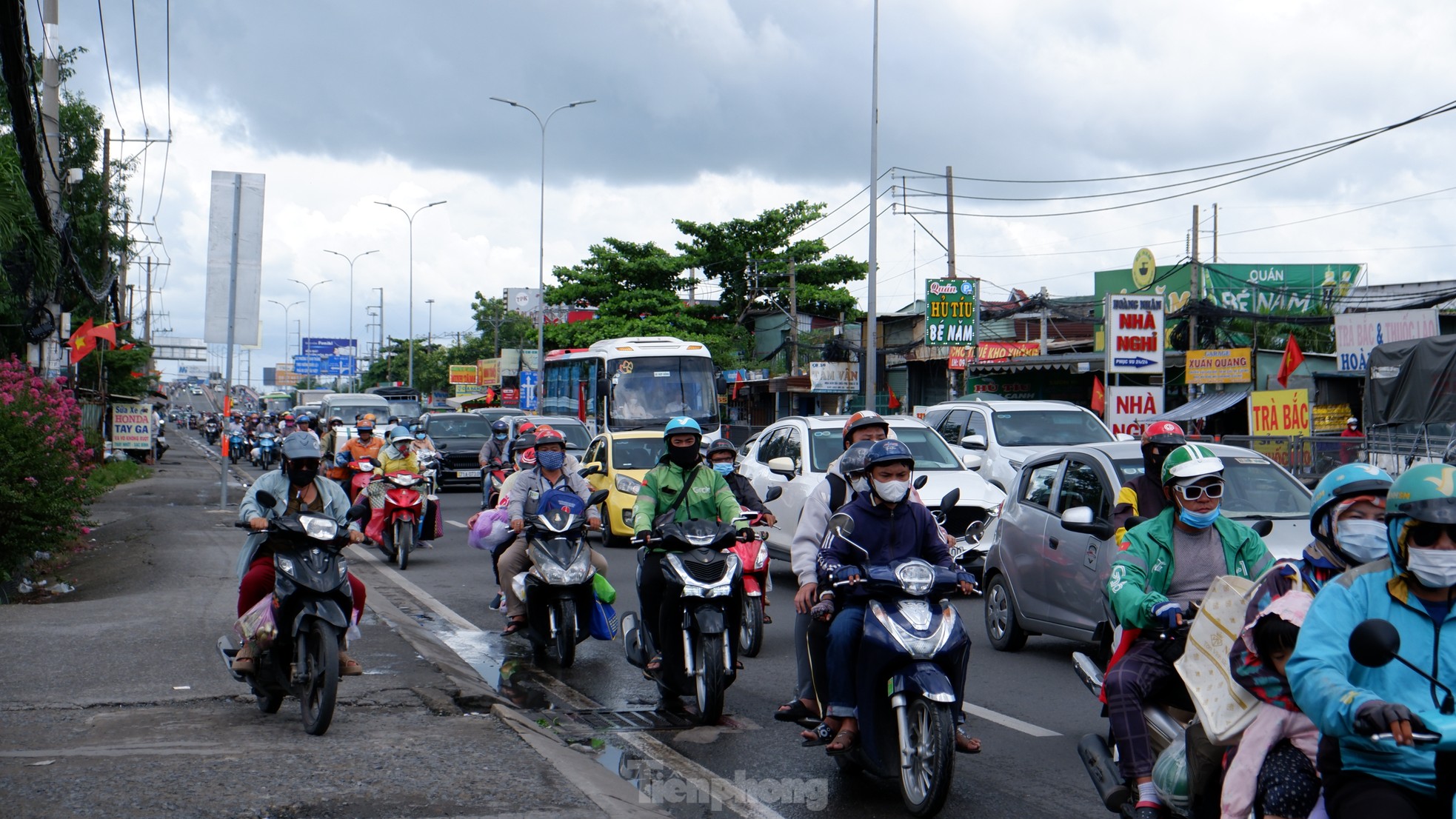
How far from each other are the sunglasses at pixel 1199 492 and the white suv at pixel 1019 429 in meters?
10.3

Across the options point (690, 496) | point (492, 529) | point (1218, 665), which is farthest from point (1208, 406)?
point (1218, 665)

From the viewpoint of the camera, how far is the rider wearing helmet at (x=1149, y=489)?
261 inches

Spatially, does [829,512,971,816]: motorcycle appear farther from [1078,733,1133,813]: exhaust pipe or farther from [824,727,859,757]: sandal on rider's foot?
[1078,733,1133,813]: exhaust pipe

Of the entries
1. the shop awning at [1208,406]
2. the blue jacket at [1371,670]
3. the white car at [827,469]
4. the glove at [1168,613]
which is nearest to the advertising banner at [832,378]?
the shop awning at [1208,406]

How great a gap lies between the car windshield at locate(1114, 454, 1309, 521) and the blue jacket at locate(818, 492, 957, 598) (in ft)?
10.7

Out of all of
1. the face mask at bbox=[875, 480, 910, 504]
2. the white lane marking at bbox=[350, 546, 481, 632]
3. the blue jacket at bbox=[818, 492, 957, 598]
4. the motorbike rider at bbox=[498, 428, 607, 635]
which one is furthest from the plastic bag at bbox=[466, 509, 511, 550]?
the face mask at bbox=[875, 480, 910, 504]

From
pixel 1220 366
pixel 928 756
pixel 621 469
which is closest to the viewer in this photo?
pixel 928 756

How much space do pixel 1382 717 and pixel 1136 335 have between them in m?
16.9

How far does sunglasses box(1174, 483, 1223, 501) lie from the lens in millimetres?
4777

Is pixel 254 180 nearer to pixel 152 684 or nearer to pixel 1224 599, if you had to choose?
pixel 152 684

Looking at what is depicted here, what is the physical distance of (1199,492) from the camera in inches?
188

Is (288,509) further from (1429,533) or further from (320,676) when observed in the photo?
(1429,533)

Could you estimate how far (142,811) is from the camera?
479cm

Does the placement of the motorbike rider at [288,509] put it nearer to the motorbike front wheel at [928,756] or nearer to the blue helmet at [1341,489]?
the motorbike front wheel at [928,756]
